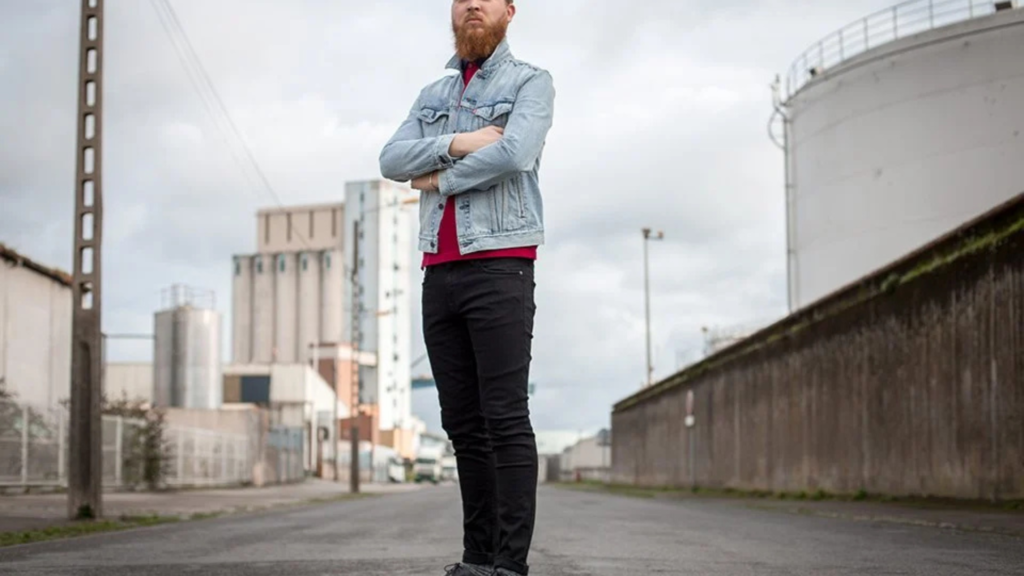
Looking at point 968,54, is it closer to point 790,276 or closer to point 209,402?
point 790,276

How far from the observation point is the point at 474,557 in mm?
3961

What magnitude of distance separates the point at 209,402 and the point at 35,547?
1522 inches

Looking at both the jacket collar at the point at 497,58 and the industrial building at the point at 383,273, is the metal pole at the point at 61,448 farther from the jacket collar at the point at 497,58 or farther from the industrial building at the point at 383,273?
the industrial building at the point at 383,273

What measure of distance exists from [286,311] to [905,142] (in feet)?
224

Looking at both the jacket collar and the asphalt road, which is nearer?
the jacket collar

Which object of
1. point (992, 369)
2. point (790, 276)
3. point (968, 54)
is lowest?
point (992, 369)

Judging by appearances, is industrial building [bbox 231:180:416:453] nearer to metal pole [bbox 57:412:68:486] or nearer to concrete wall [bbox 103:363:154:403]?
concrete wall [bbox 103:363:154:403]

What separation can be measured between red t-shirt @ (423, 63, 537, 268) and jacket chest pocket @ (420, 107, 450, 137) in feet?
1.06

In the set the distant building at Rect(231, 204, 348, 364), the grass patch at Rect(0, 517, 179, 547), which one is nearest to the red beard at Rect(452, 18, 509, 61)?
the grass patch at Rect(0, 517, 179, 547)

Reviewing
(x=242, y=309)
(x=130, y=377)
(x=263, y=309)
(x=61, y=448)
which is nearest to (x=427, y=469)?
(x=263, y=309)

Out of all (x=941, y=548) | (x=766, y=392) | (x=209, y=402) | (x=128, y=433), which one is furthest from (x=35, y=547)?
(x=209, y=402)

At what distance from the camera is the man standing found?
3832 millimetres

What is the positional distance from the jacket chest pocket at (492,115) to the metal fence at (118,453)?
706 inches

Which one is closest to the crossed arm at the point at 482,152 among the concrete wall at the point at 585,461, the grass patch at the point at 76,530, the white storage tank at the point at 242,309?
the grass patch at the point at 76,530
